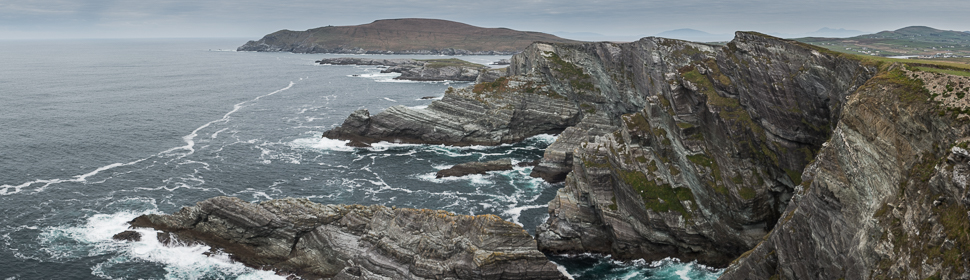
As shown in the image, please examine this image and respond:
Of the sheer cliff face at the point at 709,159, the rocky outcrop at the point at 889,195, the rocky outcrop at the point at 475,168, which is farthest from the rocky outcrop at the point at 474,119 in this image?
the rocky outcrop at the point at 889,195

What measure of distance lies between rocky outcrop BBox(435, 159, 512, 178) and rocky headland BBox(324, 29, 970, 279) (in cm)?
607

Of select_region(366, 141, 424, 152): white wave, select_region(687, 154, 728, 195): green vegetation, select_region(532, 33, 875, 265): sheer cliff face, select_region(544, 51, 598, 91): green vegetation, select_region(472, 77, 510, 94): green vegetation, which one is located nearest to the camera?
select_region(532, 33, 875, 265): sheer cliff face

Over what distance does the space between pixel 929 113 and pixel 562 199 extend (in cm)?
3674

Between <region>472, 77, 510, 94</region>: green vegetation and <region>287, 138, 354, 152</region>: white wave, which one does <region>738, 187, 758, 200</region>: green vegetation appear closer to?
<region>472, 77, 510, 94</region>: green vegetation

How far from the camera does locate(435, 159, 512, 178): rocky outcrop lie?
85250 millimetres

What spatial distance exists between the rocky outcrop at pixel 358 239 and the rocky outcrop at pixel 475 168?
29.1 m

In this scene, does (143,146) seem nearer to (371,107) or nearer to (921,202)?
(371,107)

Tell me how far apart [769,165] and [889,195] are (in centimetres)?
2402

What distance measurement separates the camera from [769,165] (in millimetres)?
52625

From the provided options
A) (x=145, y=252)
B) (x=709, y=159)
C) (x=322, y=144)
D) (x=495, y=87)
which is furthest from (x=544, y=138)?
(x=145, y=252)

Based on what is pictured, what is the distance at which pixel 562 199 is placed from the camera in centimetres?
6181

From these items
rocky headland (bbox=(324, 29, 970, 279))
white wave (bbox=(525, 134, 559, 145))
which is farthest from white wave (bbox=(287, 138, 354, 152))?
white wave (bbox=(525, 134, 559, 145))

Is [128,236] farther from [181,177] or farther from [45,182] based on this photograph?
[45,182]

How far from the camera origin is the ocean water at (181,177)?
54188 mm
